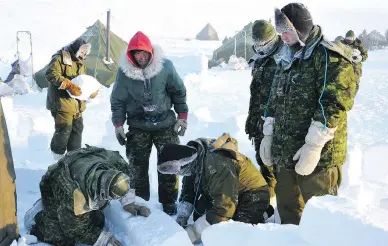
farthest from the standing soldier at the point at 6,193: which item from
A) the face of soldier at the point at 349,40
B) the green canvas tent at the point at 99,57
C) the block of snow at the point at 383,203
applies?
the green canvas tent at the point at 99,57

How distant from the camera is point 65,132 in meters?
4.79

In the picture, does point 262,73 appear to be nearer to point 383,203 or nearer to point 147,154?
point 147,154

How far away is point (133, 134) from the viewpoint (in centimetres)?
369

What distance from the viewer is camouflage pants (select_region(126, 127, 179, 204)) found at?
3.67m

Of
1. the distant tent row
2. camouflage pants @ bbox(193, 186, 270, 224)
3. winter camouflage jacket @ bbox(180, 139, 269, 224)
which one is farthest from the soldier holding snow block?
the distant tent row

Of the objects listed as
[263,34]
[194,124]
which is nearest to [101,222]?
[263,34]

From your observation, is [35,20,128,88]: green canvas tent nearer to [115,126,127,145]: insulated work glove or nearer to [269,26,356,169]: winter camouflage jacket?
[115,126,127,145]: insulated work glove

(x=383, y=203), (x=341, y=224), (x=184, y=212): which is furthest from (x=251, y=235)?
(x=383, y=203)

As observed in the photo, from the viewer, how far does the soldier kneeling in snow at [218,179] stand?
2803 millimetres

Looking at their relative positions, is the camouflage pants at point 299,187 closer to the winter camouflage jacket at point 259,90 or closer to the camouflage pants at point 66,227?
the winter camouflage jacket at point 259,90

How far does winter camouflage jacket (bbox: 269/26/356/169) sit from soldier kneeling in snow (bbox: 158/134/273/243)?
0.30 m

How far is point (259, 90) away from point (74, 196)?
5.92 feet

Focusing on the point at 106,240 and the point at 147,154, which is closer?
the point at 106,240

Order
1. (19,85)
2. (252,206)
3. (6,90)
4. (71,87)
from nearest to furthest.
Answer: (252,206)
(71,87)
(6,90)
(19,85)
